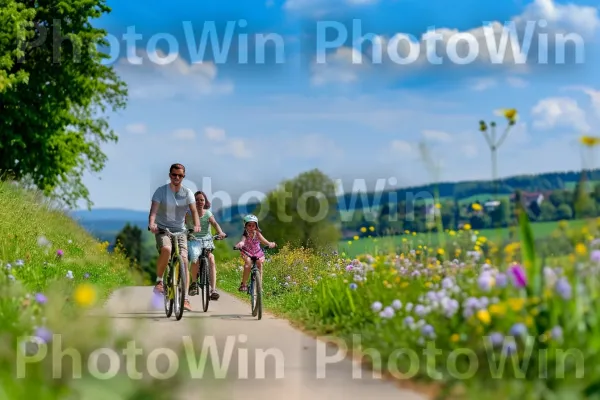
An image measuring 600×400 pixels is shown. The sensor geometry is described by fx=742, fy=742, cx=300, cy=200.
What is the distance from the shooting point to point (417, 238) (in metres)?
11.1

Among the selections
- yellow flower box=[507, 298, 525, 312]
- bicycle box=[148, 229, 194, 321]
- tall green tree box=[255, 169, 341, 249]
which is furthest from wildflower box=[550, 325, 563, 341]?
tall green tree box=[255, 169, 341, 249]

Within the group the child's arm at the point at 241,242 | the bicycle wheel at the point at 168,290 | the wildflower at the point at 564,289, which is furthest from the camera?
the child's arm at the point at 241,242

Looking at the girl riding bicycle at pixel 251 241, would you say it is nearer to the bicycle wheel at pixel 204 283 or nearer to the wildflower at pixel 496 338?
the bicycle wheel at pixel 204 283

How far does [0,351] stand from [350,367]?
3.02 meters

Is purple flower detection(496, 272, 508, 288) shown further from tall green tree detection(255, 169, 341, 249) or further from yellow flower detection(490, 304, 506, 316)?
tall green tree detection(255, 169, 341, 249)

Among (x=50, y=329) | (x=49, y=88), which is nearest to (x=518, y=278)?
(x=50, y=329)

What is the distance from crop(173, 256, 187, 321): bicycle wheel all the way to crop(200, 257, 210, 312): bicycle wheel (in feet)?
3.82

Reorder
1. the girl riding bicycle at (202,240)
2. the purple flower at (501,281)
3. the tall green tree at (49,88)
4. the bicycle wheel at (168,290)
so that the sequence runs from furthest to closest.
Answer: the tall green tree at (49,88)
the girl riding bicycle at (202,240)
the bicycle wheel at (168,290)
the purple flower at (501,281)

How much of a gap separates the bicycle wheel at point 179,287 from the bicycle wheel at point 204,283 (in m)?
1.17

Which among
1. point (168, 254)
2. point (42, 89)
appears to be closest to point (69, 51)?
point (42, 89)

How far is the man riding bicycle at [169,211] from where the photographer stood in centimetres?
1039

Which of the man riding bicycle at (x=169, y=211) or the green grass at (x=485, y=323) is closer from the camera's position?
the green grass at (x=485, y=323)

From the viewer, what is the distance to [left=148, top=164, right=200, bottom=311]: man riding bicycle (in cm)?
1039

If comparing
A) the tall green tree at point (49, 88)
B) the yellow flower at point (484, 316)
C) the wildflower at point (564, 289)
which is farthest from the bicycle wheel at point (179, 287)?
the tall green tree at point (49, 88)
